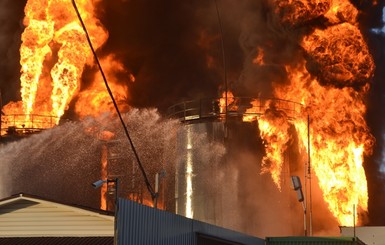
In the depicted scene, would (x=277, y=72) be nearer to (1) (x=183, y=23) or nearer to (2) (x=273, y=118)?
(2) (x=273, y=118)

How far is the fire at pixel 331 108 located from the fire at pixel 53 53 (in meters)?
15.0

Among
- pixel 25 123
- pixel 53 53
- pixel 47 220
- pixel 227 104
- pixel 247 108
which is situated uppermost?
pixel 53 53

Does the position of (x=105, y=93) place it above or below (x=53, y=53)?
below

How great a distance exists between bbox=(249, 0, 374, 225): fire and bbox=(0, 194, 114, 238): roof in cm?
2058

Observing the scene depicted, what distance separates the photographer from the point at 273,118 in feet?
136

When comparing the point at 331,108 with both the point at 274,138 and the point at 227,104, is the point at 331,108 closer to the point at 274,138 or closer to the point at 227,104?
the point at 274,138

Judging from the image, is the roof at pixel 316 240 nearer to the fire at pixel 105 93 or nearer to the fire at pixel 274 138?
the fire at pixel 274 138

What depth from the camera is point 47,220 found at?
21.4m

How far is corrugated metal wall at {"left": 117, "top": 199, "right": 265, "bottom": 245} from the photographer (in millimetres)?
19141

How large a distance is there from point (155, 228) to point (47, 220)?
2.93 meters

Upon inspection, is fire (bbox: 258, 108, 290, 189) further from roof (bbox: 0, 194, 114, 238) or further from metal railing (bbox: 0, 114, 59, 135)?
roof (bbox: 0, 194, 114, 238)

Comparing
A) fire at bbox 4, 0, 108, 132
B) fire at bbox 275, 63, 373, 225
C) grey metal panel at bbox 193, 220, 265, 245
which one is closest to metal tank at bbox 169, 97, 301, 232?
fire at bbox 275, 63, 373, 225

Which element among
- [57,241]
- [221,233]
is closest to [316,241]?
[221,233]

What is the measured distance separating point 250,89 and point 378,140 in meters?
13.5
